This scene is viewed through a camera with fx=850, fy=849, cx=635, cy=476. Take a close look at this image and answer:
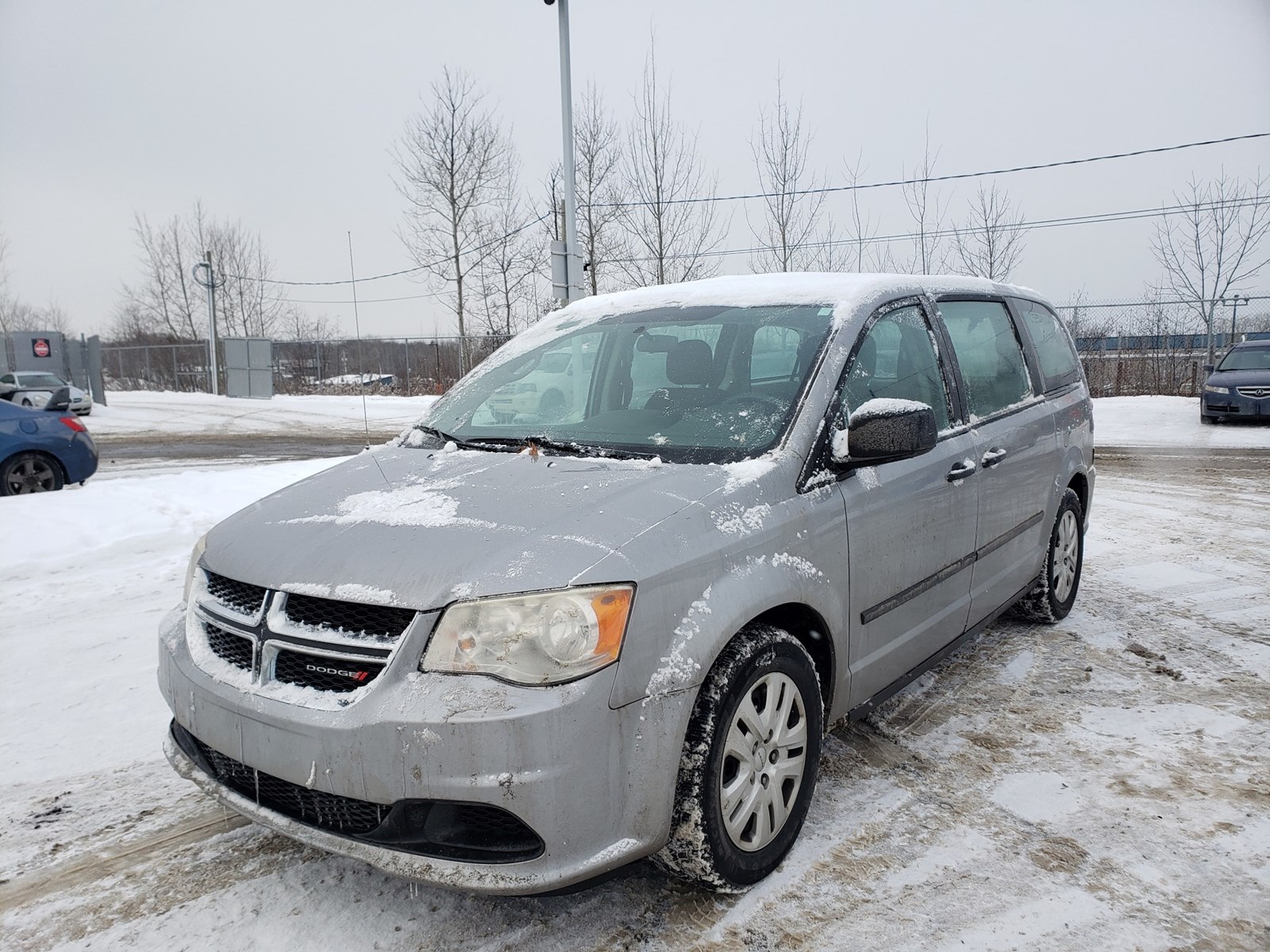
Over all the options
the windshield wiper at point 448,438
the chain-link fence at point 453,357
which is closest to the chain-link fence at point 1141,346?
the chain-link fence at point 453,357

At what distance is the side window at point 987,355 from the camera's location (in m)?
3.74

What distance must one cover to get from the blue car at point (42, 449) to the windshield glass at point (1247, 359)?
18854 mm

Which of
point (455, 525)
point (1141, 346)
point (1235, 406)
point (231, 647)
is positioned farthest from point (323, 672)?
point (1141, 346)

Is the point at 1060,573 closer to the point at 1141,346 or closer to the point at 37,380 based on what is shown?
the point at 1141,346

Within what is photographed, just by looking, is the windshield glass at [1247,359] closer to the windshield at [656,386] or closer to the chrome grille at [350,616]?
the windshield at [656,386]

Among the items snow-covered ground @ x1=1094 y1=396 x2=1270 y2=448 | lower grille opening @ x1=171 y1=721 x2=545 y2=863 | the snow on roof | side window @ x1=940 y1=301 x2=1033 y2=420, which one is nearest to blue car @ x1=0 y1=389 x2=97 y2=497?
the snow on roof

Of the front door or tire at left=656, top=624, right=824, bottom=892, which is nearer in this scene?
tire at left=656, top=624, right=824, bottom=892

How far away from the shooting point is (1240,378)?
51.3 feet

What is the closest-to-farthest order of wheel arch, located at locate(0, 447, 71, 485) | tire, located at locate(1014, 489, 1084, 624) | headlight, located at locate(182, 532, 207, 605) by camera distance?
headlight, located at locate(182, 532, 207, 605)
tire, located at locate(1014, 489, 1084, 624)
wheel arch, located at locate(0, 447, 71, 485)

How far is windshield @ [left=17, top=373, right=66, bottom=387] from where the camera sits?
22.8 metres

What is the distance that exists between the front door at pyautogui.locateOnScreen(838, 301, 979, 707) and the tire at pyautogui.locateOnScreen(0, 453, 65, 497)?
890 centimetres

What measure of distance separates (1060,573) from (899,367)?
219cm

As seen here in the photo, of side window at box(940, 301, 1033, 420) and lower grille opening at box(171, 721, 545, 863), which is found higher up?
side window at box(940, 301, 1033, 420)

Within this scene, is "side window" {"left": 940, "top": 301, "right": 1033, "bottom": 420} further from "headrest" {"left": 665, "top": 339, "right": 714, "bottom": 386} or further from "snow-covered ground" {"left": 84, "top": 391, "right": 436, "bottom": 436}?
"snow-covered ground" {"left": 84, "top": 391, "right": 436, "bottom": 436}
